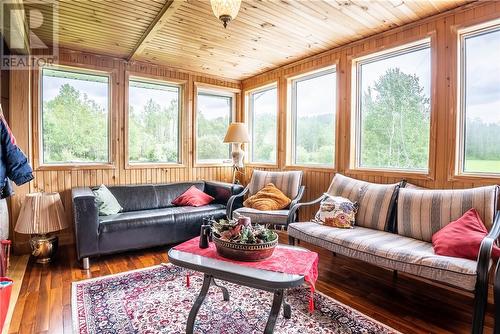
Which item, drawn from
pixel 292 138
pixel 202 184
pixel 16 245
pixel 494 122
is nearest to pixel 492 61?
pixel 494 122

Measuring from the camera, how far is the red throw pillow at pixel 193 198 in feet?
13.0

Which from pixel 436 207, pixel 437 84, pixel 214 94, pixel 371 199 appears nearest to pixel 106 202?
pixel 214 94

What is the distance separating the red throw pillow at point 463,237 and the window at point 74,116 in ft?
12.8

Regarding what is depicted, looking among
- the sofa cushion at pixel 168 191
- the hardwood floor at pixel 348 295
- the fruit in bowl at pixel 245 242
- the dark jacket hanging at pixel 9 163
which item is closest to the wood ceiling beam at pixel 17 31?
the dark jacket hanging at pixel 9 163

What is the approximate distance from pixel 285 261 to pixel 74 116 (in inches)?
133

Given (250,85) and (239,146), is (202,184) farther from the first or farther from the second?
(250,85)

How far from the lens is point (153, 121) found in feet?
14.4

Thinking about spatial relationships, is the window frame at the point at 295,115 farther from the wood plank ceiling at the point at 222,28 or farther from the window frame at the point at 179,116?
the window frame at the point at 179,116

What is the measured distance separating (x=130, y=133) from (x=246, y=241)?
3001 mm

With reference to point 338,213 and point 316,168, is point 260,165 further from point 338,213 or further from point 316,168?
point 338,213

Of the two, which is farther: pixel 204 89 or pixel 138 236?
pixel 204 89

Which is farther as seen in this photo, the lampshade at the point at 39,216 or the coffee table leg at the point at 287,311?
the lampshade at the point at 39,216

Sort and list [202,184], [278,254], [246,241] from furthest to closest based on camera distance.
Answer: [202,184] < [278,254] < [246,241]

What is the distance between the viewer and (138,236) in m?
3.19
